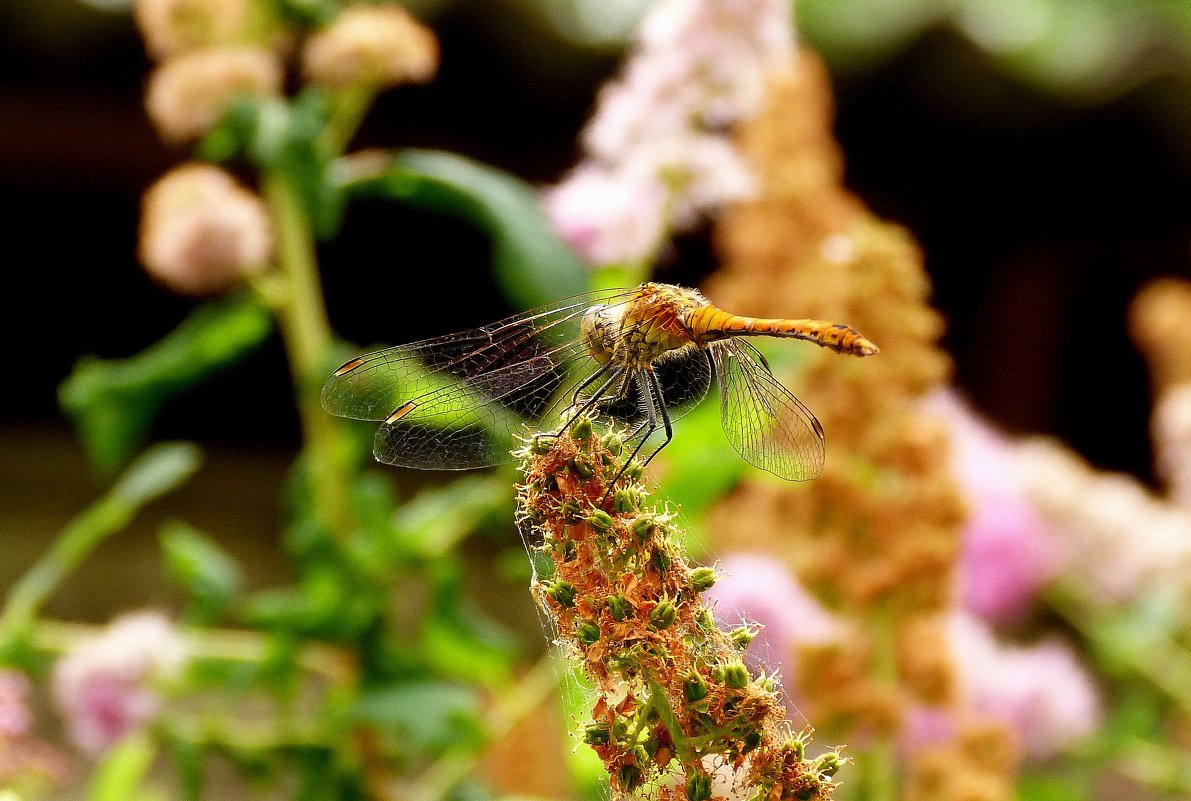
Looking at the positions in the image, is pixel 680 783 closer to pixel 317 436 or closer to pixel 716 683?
pixel 716 683

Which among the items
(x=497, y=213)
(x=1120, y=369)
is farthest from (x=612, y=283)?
(x=1120, y=369)

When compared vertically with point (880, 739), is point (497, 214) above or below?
above

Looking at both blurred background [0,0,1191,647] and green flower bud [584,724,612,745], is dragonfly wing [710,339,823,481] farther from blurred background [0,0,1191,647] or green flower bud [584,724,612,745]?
blurred background [0,0,1191,647]

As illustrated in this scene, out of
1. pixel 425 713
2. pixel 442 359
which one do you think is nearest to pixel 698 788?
pixel 442 359

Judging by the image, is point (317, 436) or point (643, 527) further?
point (317, 436)

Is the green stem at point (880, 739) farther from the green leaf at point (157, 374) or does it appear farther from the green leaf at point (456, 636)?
the green leaf at point (157, 374)

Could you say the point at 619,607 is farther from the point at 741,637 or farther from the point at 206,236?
the point at 206,236
